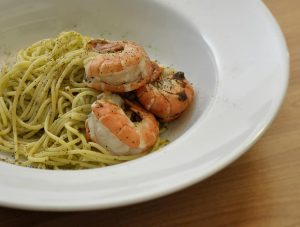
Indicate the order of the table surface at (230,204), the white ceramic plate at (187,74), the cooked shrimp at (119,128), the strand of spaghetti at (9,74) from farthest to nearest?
1. the strand of spaghetti at (9,74)
2. the cooked shrimp at (119,128)
3. the table surface at (230,204)
4. the white ceramic plate at (187,74)

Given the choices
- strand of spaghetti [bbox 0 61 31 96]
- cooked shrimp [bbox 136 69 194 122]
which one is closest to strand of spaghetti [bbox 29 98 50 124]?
strand of spaghetti [bbox 0 61 31 96]

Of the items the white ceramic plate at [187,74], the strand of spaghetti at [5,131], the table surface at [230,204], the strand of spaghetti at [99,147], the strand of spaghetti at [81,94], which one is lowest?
the table surface at [230,204]

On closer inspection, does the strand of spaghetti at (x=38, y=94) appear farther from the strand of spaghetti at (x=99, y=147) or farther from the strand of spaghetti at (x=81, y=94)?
the strand of spaghetti at (x=99, y=147)

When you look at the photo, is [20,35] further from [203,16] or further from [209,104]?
[209,104]

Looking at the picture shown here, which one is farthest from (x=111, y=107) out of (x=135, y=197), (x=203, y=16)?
(x=203, y=16)

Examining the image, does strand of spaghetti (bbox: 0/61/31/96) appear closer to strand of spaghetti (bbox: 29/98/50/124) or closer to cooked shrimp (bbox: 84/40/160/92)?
strand of spaghetti (bbox: 29/98/50/124)

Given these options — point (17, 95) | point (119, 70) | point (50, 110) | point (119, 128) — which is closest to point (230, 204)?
point (119, 128)

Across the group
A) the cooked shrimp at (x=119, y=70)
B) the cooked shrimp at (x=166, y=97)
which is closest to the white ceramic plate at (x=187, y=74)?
the cooked shrimp at (x=166, y=97)
